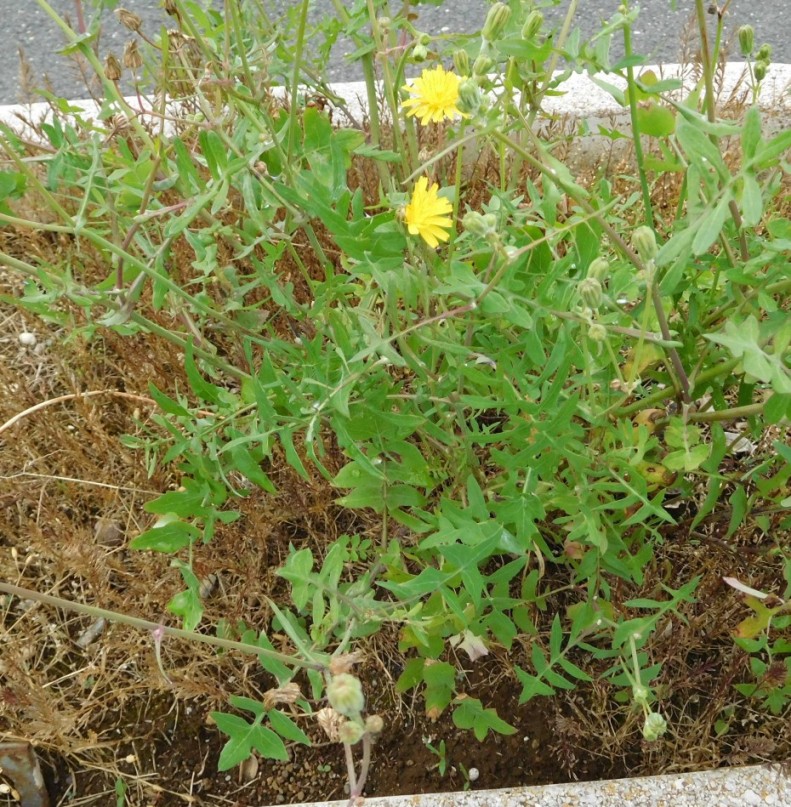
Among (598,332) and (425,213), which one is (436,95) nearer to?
(425,213)

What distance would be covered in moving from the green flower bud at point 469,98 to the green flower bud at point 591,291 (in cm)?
18

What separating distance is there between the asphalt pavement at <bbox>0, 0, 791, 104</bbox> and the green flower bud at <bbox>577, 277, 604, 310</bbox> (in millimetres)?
1933

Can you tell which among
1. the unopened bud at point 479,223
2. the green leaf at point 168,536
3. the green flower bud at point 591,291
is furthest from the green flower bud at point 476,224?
the green leaf at point 168,536

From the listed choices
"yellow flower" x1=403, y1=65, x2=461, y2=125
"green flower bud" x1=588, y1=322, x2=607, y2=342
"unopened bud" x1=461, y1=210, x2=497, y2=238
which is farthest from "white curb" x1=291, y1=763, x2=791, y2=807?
"yellow flower" x1=403, y1=65, x2=461, y2=125

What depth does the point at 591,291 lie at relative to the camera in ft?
2.36

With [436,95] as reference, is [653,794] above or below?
below

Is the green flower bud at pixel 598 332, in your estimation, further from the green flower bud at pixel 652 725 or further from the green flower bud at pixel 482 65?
the green flower bud at pixel 652 725

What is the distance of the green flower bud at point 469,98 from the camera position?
68cm

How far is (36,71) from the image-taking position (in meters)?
2.50

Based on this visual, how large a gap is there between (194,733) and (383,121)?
119cm

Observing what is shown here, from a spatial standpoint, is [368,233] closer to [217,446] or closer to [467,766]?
[217,446]

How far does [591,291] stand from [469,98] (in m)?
0.20

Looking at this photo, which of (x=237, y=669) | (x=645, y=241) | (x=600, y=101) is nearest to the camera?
(x=645, y=241)

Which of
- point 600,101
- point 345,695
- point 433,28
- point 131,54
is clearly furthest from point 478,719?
point 433,28
